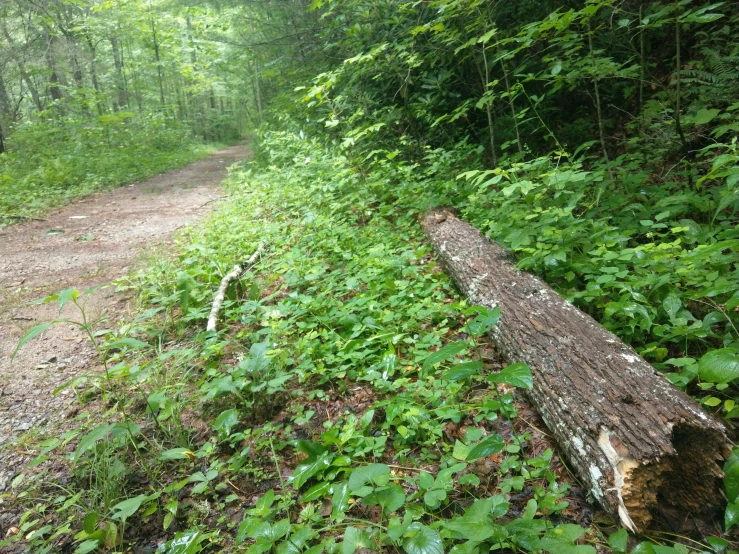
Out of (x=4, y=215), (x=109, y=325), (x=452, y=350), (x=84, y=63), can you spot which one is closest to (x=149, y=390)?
(x=109, y=325)

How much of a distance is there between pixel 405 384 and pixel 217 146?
69.9 ft

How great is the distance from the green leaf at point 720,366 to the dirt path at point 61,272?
3.82 meters

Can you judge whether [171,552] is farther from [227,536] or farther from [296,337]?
[296,337]

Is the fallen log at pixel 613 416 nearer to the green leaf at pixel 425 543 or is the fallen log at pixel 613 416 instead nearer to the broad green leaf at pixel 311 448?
the green leaf at pixel 425 543

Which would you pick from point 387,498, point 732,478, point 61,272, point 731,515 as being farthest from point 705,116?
point 61,272

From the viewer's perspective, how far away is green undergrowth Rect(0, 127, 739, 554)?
190cm

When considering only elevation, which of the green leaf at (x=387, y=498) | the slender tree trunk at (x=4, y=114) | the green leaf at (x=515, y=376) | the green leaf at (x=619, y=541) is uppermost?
the slender tree trunk at (x=4, y=114)

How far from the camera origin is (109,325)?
4.02 metres

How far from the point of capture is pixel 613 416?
1997 mm

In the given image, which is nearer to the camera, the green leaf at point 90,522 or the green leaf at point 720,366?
the green leaf at point 720,366

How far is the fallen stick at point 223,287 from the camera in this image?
3.66m

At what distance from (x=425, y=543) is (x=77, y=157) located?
1375 centimetres

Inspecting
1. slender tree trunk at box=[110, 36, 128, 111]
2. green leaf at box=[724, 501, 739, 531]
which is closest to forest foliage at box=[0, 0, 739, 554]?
green leaf at box=[724, 501, 739, 531]

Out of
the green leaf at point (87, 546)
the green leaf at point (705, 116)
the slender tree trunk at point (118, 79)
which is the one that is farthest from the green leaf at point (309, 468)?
the slender tree trunk at point (118, 79)
